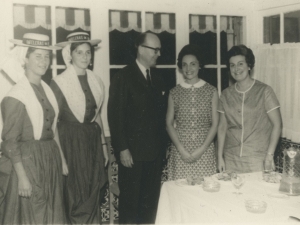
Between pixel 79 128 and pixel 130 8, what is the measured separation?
114cm

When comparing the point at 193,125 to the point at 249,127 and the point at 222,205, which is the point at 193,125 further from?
the point at 222,205

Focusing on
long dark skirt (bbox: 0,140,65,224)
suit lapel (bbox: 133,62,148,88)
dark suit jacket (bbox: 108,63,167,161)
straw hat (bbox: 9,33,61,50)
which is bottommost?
long dark skirt (bbox: 0,140,65,224)

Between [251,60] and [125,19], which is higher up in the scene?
[125,19]

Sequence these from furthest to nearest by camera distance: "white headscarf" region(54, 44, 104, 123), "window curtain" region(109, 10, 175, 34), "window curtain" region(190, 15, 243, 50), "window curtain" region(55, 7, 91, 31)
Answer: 1. "window curtain" region(190, 15, 243, 50)
2. "window curtain" region(109, 10, 175, 34)
3. "window curtain" region(55, 7, 91, 31)
4. "white headscarf" region(54, 44, 104, 123)

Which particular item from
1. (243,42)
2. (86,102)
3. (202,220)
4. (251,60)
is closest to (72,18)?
(86,102)

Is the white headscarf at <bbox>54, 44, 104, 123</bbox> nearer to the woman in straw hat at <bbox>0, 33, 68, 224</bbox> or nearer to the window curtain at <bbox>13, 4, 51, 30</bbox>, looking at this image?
the woman in straw hat at <bbox>0, 33, 68, 224</bbox>

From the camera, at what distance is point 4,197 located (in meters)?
2.28

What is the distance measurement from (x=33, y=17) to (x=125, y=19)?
74 centimetres

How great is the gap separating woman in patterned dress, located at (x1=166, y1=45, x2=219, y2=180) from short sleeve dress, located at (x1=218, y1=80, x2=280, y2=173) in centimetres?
14

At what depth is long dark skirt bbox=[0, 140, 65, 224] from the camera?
2.25 metres

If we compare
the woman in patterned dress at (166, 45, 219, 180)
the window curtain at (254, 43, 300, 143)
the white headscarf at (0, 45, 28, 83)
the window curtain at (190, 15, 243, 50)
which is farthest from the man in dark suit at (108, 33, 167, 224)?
the window curtain at (254, 43, 300, 143)

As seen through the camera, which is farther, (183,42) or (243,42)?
(243,42)

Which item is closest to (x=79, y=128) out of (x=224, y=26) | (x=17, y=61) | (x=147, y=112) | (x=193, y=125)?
(x=147, y=112)

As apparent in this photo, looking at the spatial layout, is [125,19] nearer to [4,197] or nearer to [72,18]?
[72,18]
